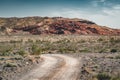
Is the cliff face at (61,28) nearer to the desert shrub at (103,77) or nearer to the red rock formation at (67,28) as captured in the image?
the red rock formation at (67,28)

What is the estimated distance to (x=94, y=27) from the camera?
16788cm

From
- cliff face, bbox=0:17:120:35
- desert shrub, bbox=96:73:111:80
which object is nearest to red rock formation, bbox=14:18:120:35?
cliff face, bbox=0:17:120:35

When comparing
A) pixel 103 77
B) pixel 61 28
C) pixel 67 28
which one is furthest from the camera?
pixel 67 28

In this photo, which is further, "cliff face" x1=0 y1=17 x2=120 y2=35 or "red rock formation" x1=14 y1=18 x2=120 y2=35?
"cliff face" x1=0 y1=17 x2=120 y2=35

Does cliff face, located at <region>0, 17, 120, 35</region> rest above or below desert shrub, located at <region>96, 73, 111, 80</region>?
below

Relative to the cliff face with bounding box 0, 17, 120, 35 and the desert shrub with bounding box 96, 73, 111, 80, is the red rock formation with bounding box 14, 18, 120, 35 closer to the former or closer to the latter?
A: the cliff face with bounding box 0, 17, 120, 35

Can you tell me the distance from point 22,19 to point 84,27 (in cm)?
4620

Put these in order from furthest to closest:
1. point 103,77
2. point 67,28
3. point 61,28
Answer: point 67,28 < point 61,28 < point 103,77

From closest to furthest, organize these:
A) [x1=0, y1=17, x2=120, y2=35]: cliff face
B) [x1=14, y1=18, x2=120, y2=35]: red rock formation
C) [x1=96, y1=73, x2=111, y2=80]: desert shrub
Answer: [x1=96, y1=73, x2=111, y2=80]: desert shrub, [x1=14, y1=18, x2=120, y2=35]: red rock formation, [x1=0, y1=17, x2=120, y2=35]: cliff face

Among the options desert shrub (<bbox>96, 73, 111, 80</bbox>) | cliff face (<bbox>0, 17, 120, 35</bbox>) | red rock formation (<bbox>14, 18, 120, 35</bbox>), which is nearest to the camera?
desert shrub (<bbox>96, 73, 111, 80</bbox>)

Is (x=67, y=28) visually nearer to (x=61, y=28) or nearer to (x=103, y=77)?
(x=61, y=28)

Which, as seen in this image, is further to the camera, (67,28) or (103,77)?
(67,28)

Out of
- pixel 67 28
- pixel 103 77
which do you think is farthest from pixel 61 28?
pixel 103 77

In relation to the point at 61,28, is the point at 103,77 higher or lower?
higher
